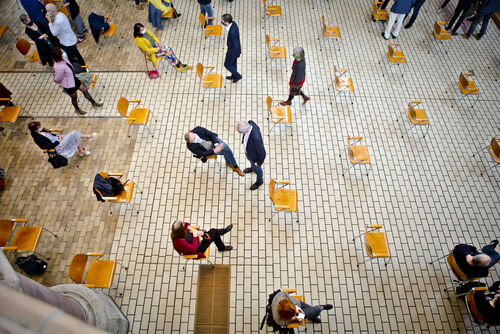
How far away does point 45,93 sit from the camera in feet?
27.3

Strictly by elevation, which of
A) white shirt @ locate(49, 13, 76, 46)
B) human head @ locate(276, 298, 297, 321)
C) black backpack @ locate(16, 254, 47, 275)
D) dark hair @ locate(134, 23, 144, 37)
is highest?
white shirt @ locate(49, 13, 76, 46)

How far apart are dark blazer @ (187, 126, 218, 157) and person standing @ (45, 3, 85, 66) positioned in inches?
199

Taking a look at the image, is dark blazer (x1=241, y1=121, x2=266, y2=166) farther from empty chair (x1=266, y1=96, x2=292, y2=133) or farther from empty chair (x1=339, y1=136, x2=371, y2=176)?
empty chair (x1=339, y1=136, x2=371, y2=176)

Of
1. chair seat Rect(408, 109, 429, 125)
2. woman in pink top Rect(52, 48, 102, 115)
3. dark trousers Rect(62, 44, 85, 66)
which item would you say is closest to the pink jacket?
woman in pink top Rect(52, 48, 102, 115)

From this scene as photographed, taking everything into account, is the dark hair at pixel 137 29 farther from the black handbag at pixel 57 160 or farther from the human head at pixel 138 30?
the black handbag at pixel 57 160

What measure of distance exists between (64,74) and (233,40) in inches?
166

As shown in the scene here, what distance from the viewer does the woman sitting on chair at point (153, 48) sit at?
7.59m

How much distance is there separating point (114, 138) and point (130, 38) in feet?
14.1

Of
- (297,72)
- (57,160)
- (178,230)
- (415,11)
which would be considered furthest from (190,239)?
(415,11)

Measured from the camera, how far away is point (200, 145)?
237 inches

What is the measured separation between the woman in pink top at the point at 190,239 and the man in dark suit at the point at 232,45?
4.74 m

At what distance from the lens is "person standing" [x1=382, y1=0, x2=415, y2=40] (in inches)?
343

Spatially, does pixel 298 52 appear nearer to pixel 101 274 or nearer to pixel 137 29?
pixel 137 29

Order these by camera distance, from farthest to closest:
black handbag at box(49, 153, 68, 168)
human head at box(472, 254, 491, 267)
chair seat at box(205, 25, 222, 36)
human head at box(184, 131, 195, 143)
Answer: chair seat at box(205, 25, 222, 36) < black handbag at box(49, 153, 68, 168) < human head at box(184, 131, 195, 143) < human head at box(472, 254, 491, 267)
